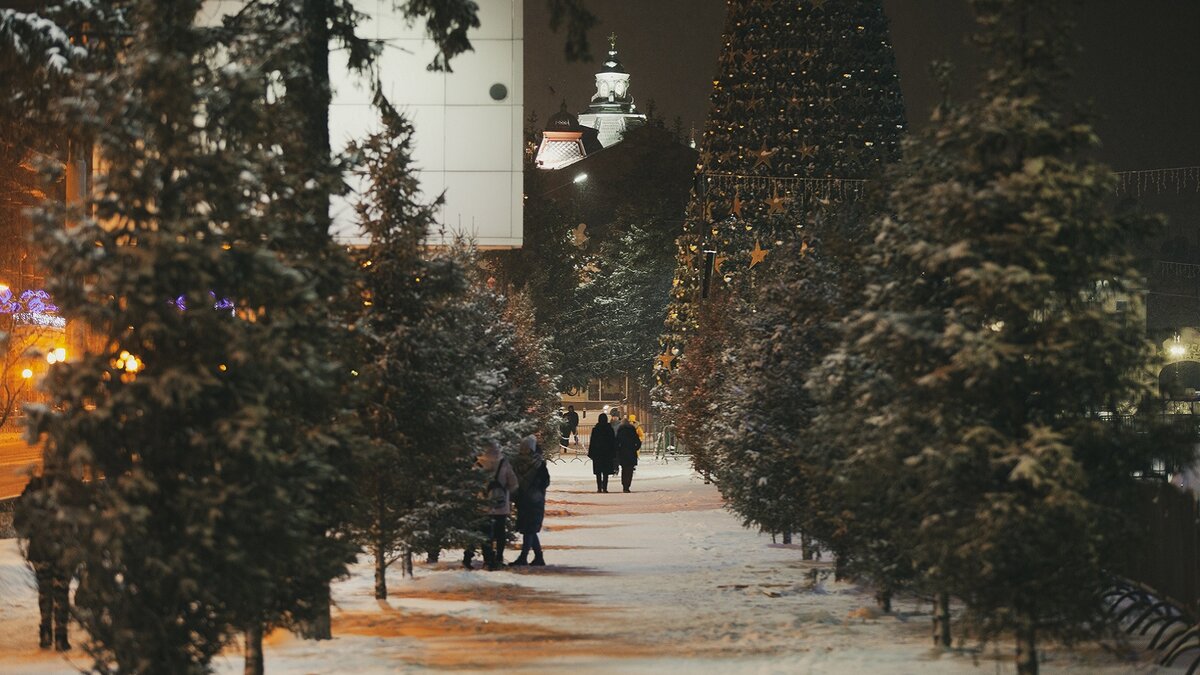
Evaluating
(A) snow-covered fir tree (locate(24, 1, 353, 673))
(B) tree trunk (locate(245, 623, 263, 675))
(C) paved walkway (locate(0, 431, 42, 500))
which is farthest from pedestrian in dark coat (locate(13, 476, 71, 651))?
(C) paved walkway (locate(0, 431, 42, 500))

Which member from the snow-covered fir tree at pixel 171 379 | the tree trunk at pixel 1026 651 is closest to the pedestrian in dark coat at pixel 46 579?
the snow-covered fir tree at pixel 171 379

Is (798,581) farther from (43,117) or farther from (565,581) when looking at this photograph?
(43,117)

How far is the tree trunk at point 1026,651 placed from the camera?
36.7 ft

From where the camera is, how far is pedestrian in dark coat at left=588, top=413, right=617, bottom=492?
1740 inches

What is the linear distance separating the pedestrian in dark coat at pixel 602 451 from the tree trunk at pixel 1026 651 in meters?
32.5

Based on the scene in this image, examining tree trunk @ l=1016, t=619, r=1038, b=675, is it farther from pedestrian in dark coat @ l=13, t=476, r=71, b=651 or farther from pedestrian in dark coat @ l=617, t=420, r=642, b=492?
pedestrian in dark coat @ l=617, t=420, r=642, b=492

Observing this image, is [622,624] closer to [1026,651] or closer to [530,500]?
[1026,651]

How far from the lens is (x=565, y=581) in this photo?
21500 mm

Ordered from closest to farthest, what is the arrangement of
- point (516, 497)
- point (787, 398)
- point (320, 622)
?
point (320, 622) → point (787, 398) → point (516, 497)

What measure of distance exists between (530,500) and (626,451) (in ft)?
69.8

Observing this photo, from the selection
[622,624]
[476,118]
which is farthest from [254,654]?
[476,118]

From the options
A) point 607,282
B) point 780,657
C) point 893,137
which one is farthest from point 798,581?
point 607,282

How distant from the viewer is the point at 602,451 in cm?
4444

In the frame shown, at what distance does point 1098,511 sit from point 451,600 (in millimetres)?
9895
